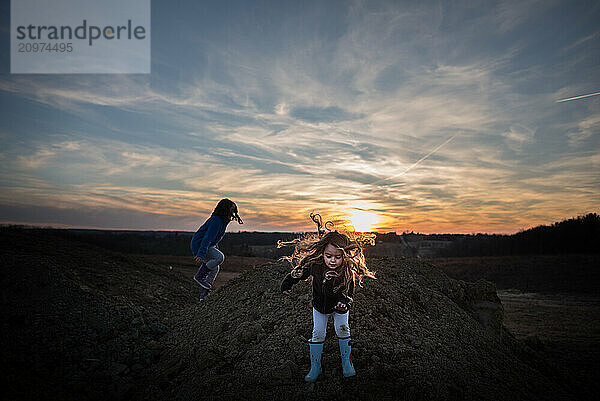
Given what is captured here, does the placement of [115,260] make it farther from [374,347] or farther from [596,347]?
[596,347]

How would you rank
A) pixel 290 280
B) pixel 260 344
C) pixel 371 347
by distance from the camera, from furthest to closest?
pixel 260 344 → pixel 371 347 → pixel 290 280

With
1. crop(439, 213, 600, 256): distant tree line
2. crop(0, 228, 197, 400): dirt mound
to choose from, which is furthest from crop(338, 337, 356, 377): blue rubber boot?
crop(439, 213, 600, 256): distant tree line

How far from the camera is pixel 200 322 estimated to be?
6207mm

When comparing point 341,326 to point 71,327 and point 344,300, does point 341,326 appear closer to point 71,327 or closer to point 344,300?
point 344,300

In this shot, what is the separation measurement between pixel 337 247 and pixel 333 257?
120mm

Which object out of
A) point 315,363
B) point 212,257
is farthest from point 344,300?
point 212,257

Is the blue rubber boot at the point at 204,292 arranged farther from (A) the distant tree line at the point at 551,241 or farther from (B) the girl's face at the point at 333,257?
(A) the distant tree line at the point at 551,241

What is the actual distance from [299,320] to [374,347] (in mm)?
1115

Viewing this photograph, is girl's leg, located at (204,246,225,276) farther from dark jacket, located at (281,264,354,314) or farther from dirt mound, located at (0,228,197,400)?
dark jacket, located at (281,264,354,314)

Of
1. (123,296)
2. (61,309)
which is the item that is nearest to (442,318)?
(61,309)

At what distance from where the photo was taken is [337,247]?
396 centimetres

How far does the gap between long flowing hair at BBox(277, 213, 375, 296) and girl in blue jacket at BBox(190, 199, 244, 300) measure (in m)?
2.53

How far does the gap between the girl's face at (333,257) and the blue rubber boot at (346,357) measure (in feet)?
2.55

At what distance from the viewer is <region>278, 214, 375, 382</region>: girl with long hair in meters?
3.80
